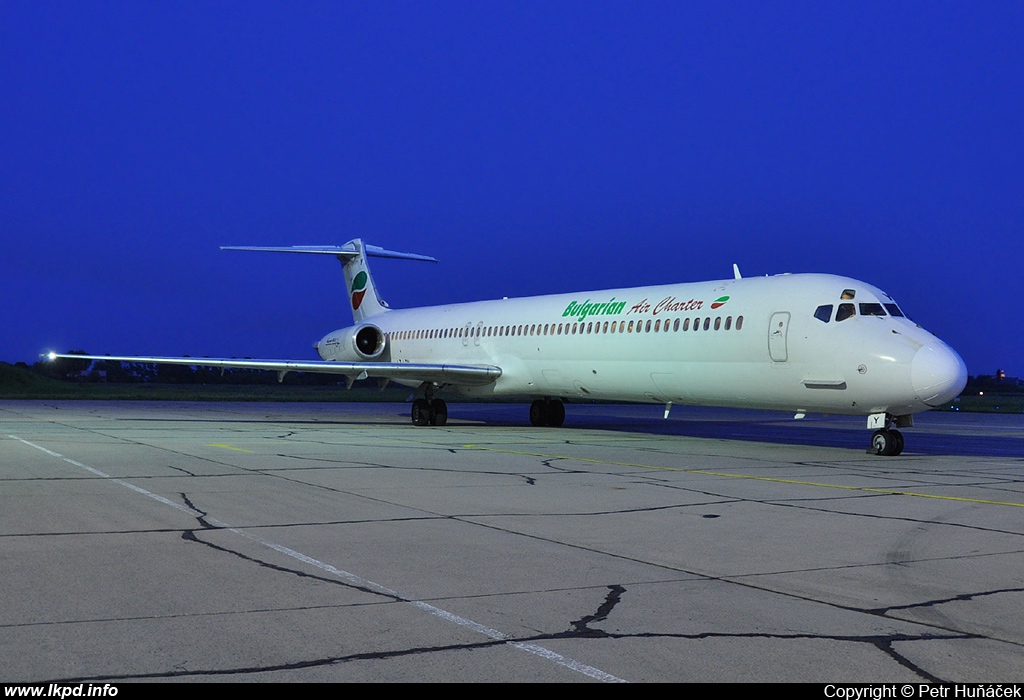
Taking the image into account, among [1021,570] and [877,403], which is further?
[877,403]

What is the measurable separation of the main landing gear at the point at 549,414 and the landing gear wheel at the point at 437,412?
2.42 metres

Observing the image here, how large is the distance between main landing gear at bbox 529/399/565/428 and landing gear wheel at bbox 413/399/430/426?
2848 mm

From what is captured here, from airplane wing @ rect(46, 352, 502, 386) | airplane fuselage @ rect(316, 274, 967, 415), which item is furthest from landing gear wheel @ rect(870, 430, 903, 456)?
airplane wing @ rect(46, 352, 502, 386)

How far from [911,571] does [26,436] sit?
16981 mm

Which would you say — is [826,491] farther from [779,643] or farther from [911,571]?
[779,643]

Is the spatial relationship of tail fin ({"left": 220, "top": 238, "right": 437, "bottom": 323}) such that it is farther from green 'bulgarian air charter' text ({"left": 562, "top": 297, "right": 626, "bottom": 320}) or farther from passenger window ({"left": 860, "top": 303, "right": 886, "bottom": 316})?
passenger window ({"left": 860, "top": 303, "right": 886, "bottom": 316})

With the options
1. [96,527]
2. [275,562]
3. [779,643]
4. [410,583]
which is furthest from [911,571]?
[96,527]

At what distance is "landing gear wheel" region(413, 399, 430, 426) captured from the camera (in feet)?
82.5

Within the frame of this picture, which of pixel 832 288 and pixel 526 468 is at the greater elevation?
pixel 832 288

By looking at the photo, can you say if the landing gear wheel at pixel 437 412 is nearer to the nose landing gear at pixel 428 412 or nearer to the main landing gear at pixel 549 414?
the nose landing gear at pixel 428 412

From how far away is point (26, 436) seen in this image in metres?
18.8

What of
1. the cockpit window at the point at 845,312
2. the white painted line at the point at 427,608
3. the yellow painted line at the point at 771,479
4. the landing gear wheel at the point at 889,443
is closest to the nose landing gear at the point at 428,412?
the yellow painted line at the point at 771,479

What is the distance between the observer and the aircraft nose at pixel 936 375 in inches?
573

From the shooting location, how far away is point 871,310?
16.1 metres
